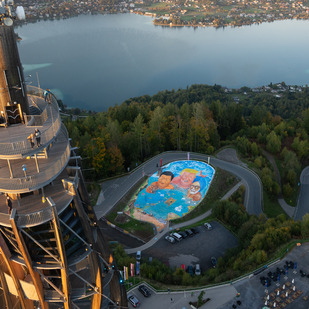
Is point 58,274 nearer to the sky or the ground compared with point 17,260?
nearer to the ground

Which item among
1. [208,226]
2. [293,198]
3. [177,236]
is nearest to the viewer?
[177,236]

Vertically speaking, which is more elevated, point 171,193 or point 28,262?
point 28,262

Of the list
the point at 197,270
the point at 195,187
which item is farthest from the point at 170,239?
the point at 195,187

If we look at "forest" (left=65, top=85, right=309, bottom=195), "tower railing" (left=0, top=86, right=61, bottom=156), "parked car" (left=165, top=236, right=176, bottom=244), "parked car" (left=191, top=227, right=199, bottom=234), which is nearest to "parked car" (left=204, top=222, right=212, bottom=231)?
"parked car" (left=191, top=227, right=199, bottom=234)

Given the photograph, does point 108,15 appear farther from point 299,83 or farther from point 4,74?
point 4,74

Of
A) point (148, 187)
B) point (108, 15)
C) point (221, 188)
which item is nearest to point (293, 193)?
point (221, 188)

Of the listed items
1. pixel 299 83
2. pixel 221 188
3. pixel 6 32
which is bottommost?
pixel 299 83

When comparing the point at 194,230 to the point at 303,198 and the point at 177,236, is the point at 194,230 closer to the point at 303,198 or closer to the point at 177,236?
the point at 177,236
